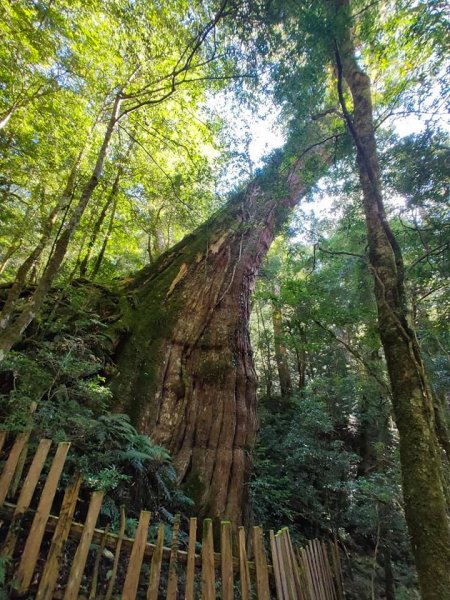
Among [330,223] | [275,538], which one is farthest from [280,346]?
[275,538]

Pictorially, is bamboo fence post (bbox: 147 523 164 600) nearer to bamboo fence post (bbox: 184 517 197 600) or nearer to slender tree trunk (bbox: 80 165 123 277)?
bamboo fence post (bbox: 184 517 197 600)

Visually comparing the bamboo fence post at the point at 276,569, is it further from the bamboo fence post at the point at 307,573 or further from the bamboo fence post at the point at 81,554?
the bamboo fence post at the point at 81,554

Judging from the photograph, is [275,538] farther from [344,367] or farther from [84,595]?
[344,367]

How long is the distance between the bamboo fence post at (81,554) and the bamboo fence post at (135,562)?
328mm

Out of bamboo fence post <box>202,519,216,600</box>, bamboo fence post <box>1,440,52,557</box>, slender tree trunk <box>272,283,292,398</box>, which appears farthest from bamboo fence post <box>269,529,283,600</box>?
slender tree trunk <box>272,283,292,398</box>

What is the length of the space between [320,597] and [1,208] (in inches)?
409

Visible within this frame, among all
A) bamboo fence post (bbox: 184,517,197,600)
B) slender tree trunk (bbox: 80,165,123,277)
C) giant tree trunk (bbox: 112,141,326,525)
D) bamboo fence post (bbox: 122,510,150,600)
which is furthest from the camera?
slender tree trunk (bbox: 80,165,123,277)

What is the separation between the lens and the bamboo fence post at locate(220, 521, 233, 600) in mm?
2438

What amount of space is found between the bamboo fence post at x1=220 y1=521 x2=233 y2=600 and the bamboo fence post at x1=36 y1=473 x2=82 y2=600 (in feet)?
3.92

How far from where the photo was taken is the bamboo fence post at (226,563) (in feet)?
8.00

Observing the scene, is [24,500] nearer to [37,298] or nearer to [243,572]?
[243,572]

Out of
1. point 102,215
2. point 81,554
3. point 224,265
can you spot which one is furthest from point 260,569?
point 102,215

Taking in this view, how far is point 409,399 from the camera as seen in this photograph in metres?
3.09

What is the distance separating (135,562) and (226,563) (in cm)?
77
